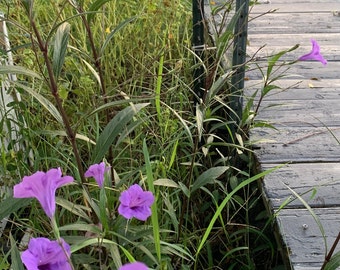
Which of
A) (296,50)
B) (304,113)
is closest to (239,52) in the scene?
(304,113)

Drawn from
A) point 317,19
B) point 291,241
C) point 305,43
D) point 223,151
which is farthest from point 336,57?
point 291,241

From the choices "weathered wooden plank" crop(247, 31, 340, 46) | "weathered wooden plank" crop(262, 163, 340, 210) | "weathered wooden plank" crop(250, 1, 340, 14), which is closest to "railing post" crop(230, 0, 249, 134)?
"weathered wooden plank" crop(262, 163, 340, 210)

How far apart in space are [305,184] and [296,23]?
6.82 feet

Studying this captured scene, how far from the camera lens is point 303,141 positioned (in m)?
2.32

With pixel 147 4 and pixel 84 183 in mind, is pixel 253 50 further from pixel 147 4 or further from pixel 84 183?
pixel 84 183

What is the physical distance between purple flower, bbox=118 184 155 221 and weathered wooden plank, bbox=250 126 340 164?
1028 millimetres

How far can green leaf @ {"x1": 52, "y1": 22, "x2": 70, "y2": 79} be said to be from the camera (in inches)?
49.3

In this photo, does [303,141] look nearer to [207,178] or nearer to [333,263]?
[207,178]

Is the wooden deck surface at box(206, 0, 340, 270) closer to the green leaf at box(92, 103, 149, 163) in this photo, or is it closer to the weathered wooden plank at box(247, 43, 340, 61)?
the weathered wooden plank at box(247, 43, 340, 61)

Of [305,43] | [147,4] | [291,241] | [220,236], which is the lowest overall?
→ [220,236]

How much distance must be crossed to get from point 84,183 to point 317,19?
2.93 metres

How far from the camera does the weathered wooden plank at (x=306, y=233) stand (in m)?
1.63

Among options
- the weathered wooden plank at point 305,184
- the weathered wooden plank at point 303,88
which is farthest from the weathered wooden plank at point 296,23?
the weathered wooden plank at point 305,184

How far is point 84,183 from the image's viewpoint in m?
1.41
